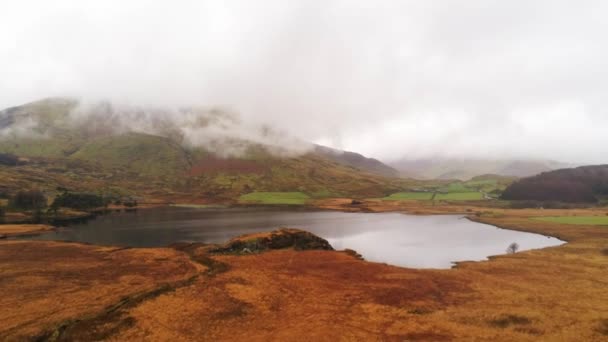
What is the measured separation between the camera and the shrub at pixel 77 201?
132m

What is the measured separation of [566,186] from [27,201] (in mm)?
232306

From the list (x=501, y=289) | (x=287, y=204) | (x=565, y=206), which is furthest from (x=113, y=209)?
(x=565, y=206)

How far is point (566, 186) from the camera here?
169 m

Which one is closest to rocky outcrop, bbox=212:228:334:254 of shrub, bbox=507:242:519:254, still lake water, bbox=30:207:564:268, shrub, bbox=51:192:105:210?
still lake water, bbox=30:207:564:268

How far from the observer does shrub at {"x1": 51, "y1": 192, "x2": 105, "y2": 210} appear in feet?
433

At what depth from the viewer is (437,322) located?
2566 centimetres

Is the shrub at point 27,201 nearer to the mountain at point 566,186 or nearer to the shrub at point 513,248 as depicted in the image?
the shrub at point 513,248

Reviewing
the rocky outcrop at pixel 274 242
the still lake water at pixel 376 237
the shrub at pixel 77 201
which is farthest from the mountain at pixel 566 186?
the shrub at pixel 77 201

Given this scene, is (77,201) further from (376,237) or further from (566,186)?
(566,186)

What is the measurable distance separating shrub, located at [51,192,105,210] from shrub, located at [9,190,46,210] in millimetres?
6160

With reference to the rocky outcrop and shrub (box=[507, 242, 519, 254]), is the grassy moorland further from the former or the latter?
shrub (box=[507, 242, 519, 254])

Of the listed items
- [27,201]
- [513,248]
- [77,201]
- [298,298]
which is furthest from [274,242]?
[77,201]

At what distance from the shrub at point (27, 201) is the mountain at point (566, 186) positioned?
696 ft

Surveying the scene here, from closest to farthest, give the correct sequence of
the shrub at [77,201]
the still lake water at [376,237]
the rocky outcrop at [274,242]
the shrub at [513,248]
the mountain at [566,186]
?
the rocky outcrop at [274,242] < the still lake water at [376,237] < the shrub at [513,248] < the shrub at [77,201] < the mountain at [566,186]
